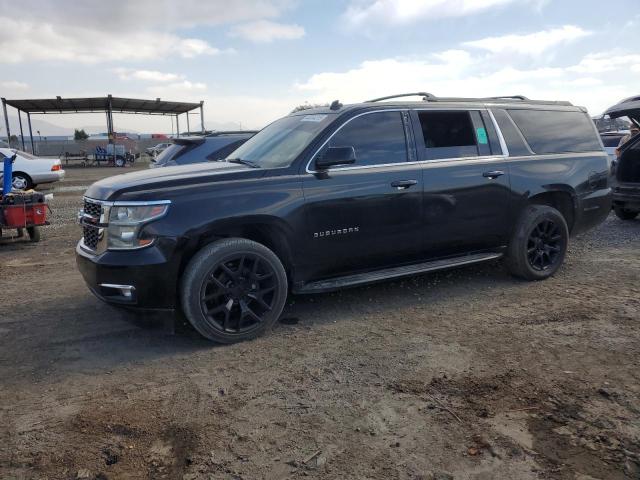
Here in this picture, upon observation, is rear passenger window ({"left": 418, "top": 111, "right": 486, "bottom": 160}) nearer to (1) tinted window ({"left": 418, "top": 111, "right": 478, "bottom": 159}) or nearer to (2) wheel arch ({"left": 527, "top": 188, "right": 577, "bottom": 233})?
(1) tinted window ({"left": 418, "top": 111, "right": 478, "bottom": 159})

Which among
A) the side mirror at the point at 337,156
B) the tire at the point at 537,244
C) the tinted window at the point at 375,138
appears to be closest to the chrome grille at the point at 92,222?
the side mirror at the point at 337,156

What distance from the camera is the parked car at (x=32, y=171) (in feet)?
52.9

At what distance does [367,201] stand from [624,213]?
7.11 m

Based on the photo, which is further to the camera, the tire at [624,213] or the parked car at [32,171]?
the parked car at [32,171]

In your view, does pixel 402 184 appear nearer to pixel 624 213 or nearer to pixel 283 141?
pixel 283 141

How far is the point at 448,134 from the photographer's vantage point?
16.5ft

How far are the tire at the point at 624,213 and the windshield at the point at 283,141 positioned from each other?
23.1 ft

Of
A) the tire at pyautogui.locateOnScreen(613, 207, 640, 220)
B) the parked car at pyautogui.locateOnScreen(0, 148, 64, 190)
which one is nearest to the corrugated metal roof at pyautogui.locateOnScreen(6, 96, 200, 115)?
the parked car at pyautogui.locateOnScreen(0, 148, 64, 190)

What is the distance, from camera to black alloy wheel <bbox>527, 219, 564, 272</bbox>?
5.48 m

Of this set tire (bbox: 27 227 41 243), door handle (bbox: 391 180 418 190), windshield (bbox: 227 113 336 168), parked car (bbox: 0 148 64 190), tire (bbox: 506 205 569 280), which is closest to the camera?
windshield (bbox: 227 113 336 168)

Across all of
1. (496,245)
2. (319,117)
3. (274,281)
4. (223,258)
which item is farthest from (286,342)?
(496,245)

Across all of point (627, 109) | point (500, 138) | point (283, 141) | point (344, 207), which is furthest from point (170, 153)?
point (627, 109)

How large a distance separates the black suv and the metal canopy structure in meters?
33.6

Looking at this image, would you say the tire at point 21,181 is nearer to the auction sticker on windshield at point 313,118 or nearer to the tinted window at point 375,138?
the auction sticker on windshield at point 313,118
